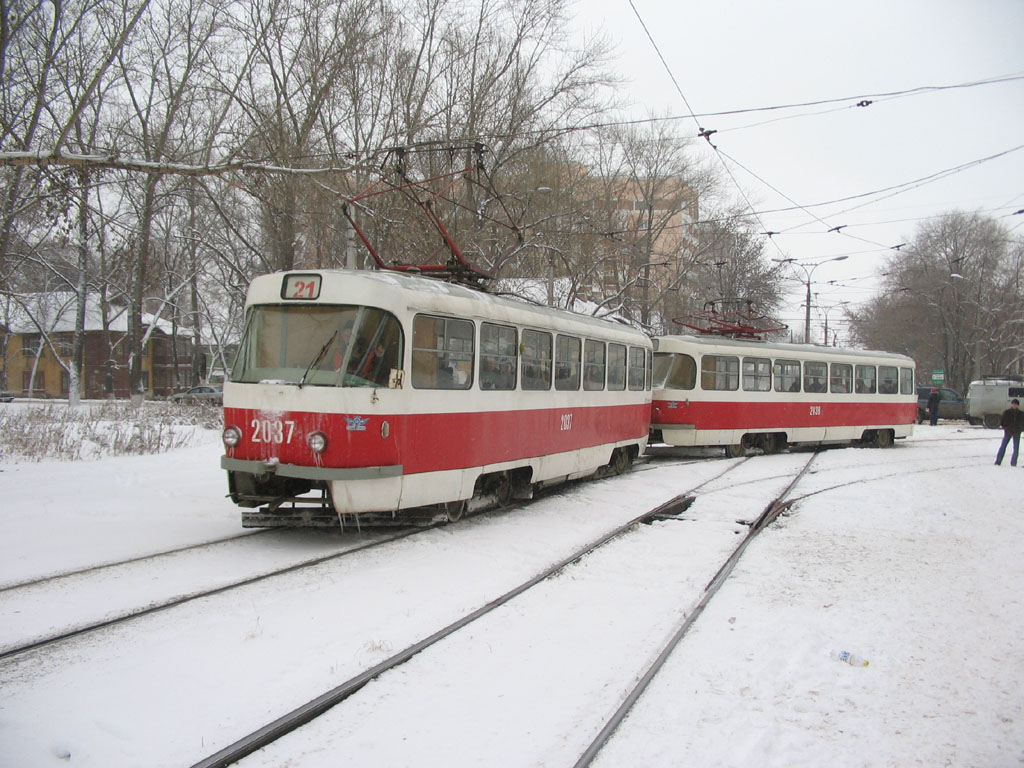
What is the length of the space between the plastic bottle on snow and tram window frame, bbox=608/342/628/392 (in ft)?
26.8

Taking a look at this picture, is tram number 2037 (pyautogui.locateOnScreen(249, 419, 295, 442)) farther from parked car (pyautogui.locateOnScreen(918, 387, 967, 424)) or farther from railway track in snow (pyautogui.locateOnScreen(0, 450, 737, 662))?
parked car (pyautogui.locateOnScreen(918, 387, 967, 424))

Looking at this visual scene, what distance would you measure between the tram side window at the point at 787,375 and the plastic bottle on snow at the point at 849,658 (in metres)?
14.7

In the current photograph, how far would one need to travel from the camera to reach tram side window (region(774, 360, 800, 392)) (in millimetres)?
19344

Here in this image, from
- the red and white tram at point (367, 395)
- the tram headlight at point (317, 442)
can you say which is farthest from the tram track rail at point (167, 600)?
the tram headlight at point (317, 442)

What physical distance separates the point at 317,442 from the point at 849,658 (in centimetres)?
482

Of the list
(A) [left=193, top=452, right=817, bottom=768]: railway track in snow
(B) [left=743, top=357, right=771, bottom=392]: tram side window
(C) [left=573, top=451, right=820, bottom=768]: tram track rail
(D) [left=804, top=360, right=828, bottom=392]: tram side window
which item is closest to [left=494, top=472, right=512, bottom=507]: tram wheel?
(A) [left=193, top=452, right=817, bottom=768]: railway track in snow

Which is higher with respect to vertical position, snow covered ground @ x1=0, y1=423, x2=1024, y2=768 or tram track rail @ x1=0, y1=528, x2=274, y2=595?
tram track rail @ x1=0, y1=528, x2=274, y2=595

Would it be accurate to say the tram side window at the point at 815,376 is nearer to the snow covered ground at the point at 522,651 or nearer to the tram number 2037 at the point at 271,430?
the snow covered ground at the point at 522,651

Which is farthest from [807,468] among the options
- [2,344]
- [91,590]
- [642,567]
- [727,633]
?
[2,344]

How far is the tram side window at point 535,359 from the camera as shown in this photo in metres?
10.3

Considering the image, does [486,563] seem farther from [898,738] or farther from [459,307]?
[898,738]

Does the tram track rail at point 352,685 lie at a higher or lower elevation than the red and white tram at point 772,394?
lower

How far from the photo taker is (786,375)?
1955cm

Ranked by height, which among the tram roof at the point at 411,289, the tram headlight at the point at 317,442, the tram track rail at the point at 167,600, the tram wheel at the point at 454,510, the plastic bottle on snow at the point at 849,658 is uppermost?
the tram roof at the point at 411,289
